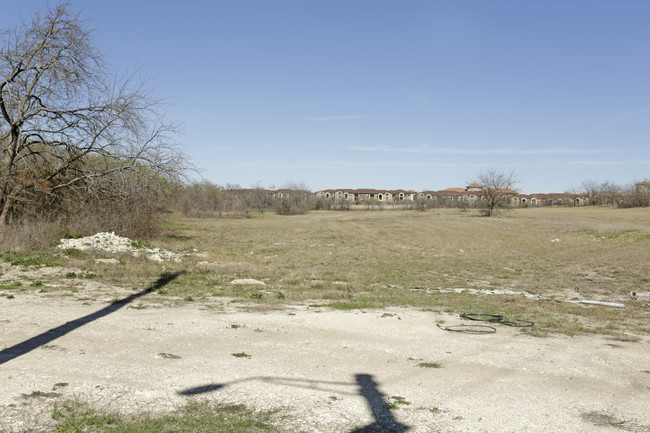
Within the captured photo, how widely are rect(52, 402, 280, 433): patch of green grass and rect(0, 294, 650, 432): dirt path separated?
0.65 ft

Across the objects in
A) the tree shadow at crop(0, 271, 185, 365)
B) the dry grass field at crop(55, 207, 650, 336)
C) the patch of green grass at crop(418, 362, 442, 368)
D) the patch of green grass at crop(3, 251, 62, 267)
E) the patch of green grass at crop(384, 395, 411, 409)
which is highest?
the patch of green grass at crop(3, 251, 62, 267)

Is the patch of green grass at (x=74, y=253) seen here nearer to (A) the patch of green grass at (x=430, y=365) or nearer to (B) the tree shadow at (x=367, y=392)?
(B) the tree shadow at (x=367, y=392)

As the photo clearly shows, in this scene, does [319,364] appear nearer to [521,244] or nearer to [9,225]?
[9,225]

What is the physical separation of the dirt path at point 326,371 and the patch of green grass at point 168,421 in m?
0.20

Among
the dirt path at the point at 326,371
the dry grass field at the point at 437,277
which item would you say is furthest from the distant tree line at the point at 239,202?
the dirt path at the point at 326,371

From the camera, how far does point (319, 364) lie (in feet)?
24.1

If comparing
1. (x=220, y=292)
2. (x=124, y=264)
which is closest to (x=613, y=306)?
(x=220, y=292)

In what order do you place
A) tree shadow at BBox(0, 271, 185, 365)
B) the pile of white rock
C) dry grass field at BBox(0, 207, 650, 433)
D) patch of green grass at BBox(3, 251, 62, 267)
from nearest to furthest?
dry grass field at BBox(0, 207, 650, 433) → tree shadow at BBox(0, 271, 185, 365) → patch of green grass at BBox(3, 251, 62, 267) → the pile of white rock

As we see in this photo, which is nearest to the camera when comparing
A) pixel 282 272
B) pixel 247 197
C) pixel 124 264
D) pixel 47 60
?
pixel 124 264

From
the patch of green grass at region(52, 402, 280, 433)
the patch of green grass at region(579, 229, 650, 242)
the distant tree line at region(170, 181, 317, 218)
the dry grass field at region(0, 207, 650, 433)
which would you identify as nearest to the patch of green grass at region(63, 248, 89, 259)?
the dry grass field at region(0, 207, 650, 433)

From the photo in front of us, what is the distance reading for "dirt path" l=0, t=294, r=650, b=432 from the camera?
18.2 feet

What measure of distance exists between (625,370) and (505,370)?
1.89 metres

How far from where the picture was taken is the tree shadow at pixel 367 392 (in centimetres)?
527

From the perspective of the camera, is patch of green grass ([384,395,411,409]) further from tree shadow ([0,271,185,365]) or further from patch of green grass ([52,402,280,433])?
tree shadow ([0,271,185,365])
